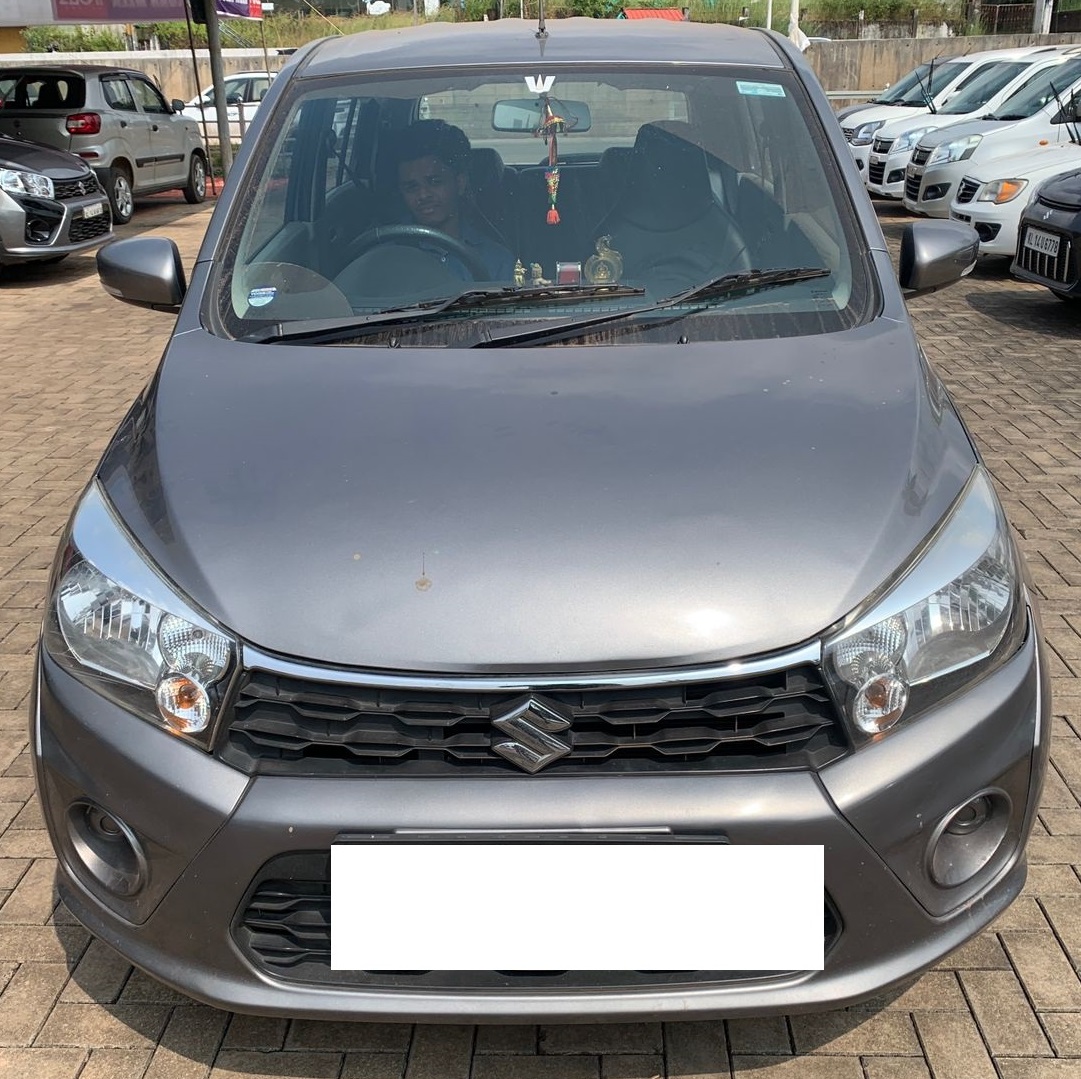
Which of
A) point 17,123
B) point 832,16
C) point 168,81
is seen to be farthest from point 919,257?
point 832,16

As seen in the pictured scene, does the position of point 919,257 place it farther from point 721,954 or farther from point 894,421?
point 721,954

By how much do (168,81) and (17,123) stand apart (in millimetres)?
27641

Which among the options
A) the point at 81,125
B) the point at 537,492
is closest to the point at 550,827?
the point at 537,492

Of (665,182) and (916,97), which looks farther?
(916,97)

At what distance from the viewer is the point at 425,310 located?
290cm

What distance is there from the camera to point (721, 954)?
1945mm

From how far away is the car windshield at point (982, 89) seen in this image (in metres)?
14.4

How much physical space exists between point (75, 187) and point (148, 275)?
890cm

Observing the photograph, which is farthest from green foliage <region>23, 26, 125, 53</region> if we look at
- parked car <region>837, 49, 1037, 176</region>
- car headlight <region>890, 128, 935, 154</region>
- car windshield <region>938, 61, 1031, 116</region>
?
car headlight <region>890, 128, 935, 154</region>

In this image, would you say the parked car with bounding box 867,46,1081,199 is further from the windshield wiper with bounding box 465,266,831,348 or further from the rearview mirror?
the windshield wiper with bounding box 465,266,831,348

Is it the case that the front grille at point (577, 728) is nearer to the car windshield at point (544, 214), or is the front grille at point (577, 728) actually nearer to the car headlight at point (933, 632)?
the car headlight at point (933, 632)

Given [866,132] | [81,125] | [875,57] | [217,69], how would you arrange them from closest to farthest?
1. [81,125]
2. [217,69]
3. [866,132]
4. [875,57]

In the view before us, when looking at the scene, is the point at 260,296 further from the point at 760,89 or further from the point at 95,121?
the point at 95,121

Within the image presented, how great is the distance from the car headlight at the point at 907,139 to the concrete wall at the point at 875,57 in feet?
91.6
